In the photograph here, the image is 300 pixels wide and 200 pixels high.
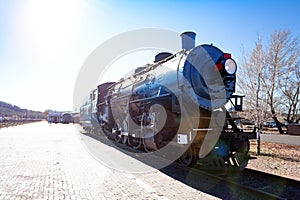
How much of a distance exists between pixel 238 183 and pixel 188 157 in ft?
6.40

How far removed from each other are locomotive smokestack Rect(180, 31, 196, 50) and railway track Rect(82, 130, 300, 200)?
4.31 m

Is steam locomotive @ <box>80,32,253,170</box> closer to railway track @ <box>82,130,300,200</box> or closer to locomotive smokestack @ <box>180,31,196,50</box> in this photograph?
locomotive smokestack @ <box>180,31,196,50</box>

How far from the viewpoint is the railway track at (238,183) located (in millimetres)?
5852

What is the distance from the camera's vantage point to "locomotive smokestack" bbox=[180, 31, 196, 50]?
386 inches

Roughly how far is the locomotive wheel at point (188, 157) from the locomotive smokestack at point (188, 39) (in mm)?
3832

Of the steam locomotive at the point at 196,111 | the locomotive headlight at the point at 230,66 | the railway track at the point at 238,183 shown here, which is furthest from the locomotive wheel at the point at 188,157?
the locomotive headlight at the point at 230,66

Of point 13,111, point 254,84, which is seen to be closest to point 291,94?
point 254,84

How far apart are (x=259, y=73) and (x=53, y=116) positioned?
81.5 metres

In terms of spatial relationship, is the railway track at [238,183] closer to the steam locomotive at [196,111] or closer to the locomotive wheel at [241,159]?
the locomotive wheel at [241,159]

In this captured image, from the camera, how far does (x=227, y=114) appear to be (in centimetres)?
879

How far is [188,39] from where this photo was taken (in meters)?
9.88

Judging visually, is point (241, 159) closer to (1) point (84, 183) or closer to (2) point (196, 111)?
(2) point (196, 111)

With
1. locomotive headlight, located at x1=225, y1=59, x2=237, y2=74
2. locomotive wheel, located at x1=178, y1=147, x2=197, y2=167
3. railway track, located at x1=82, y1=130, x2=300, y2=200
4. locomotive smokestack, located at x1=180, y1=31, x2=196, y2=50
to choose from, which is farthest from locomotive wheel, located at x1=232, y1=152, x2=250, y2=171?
locomotive smokestack, located at x1=180, y1=31, x2=196, y2=50

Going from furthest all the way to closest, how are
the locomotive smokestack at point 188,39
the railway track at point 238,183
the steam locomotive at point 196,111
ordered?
the locomotive smokestack at point 188,39, the steam locomotive at point 196,111, the railway track at point 238,183
